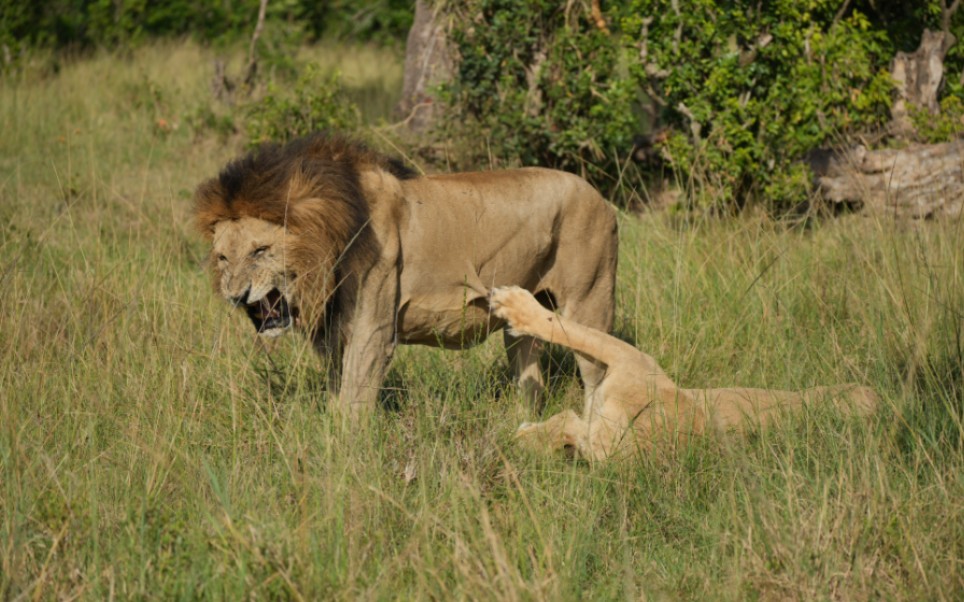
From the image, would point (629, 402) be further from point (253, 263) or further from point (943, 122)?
point (943, 122)

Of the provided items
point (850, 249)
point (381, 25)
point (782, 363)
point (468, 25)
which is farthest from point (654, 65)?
point (381, 25)

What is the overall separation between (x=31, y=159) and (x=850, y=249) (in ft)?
20.3

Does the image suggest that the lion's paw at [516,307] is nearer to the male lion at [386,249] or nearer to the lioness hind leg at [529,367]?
the male lion at [386,249]

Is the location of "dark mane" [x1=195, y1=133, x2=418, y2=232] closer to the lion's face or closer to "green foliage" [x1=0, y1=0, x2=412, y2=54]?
the lion's face

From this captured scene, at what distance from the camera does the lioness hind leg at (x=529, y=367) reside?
5277 mm

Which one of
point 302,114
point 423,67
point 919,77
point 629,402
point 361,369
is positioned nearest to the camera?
point 361,369

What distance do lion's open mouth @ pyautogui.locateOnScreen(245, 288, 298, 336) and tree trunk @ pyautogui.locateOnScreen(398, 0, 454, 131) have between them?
4951 millimetres

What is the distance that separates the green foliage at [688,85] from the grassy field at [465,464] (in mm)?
1244

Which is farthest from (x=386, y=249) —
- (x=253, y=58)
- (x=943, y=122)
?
(x=253, y=58)

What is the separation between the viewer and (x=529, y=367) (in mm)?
5332

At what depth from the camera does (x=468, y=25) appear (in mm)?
8008

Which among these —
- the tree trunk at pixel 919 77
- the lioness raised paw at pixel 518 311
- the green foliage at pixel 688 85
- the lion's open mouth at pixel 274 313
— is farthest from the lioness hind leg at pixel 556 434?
the tree trunk at pixel 919 77

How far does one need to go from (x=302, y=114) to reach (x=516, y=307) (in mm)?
4972

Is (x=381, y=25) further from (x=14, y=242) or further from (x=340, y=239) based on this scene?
(x=340, y=239)
